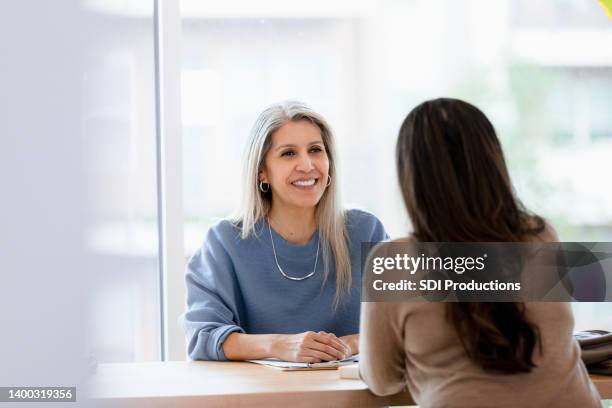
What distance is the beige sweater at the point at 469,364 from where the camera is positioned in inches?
52.7

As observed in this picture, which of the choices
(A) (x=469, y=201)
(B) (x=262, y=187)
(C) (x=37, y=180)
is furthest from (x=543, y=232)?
(B) (x=262, y=187)

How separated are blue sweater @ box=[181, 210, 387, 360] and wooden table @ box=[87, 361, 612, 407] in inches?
14.6

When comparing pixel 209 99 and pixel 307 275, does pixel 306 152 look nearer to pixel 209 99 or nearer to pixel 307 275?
pixel 307 275

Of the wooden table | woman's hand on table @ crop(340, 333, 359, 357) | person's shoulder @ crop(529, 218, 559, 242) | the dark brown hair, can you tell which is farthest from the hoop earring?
person's shoulder @ crop(529, 218, 559, 242)

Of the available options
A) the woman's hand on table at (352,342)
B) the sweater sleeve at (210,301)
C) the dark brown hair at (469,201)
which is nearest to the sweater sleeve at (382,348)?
the dark brown hair at (469,201)

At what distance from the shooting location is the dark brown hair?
4.33ft

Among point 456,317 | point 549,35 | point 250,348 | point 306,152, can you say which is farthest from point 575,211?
point 456,317

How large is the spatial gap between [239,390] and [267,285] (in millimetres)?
608

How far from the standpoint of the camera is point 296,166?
2148mm

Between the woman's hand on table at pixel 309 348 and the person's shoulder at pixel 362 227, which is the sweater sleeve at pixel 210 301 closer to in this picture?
the woman's hand on table at pixel 309 348

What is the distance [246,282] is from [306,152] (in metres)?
0.38

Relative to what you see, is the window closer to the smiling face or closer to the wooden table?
the wooden table

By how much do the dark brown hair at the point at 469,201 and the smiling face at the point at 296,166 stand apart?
0.73 meters

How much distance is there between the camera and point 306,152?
7.15ft
